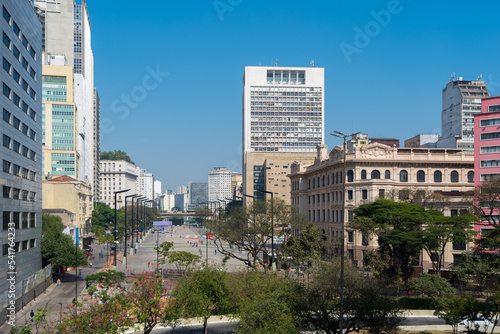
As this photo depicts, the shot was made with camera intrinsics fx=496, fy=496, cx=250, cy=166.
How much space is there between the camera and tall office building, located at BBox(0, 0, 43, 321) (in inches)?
1747

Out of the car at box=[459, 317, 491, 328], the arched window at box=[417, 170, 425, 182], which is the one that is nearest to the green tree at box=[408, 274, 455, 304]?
the car at box=[459, 317, 491, 328]

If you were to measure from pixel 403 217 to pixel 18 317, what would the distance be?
43.8m

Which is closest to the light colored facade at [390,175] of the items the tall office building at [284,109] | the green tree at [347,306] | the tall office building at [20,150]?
the tall office building at [20,150]

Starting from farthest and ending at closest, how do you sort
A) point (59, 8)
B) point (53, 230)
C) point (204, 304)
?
point (59, 8)
point (53, 230)
point (204, 304)

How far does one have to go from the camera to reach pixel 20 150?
50.2 metres

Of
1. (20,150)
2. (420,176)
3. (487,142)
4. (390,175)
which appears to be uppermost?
(487,142)

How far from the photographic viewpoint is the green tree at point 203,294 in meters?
34.6

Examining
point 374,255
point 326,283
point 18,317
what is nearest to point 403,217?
point 374,255

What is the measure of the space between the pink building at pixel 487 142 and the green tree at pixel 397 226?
375 inches

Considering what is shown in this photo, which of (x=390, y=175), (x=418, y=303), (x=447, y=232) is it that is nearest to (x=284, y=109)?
(x=390, y=175)

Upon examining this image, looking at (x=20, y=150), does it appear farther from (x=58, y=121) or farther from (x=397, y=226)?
(x=58, y=121)

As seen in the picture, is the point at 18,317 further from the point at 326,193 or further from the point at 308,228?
the point at 326,193

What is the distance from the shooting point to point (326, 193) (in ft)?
318

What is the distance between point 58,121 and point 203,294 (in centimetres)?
11528
